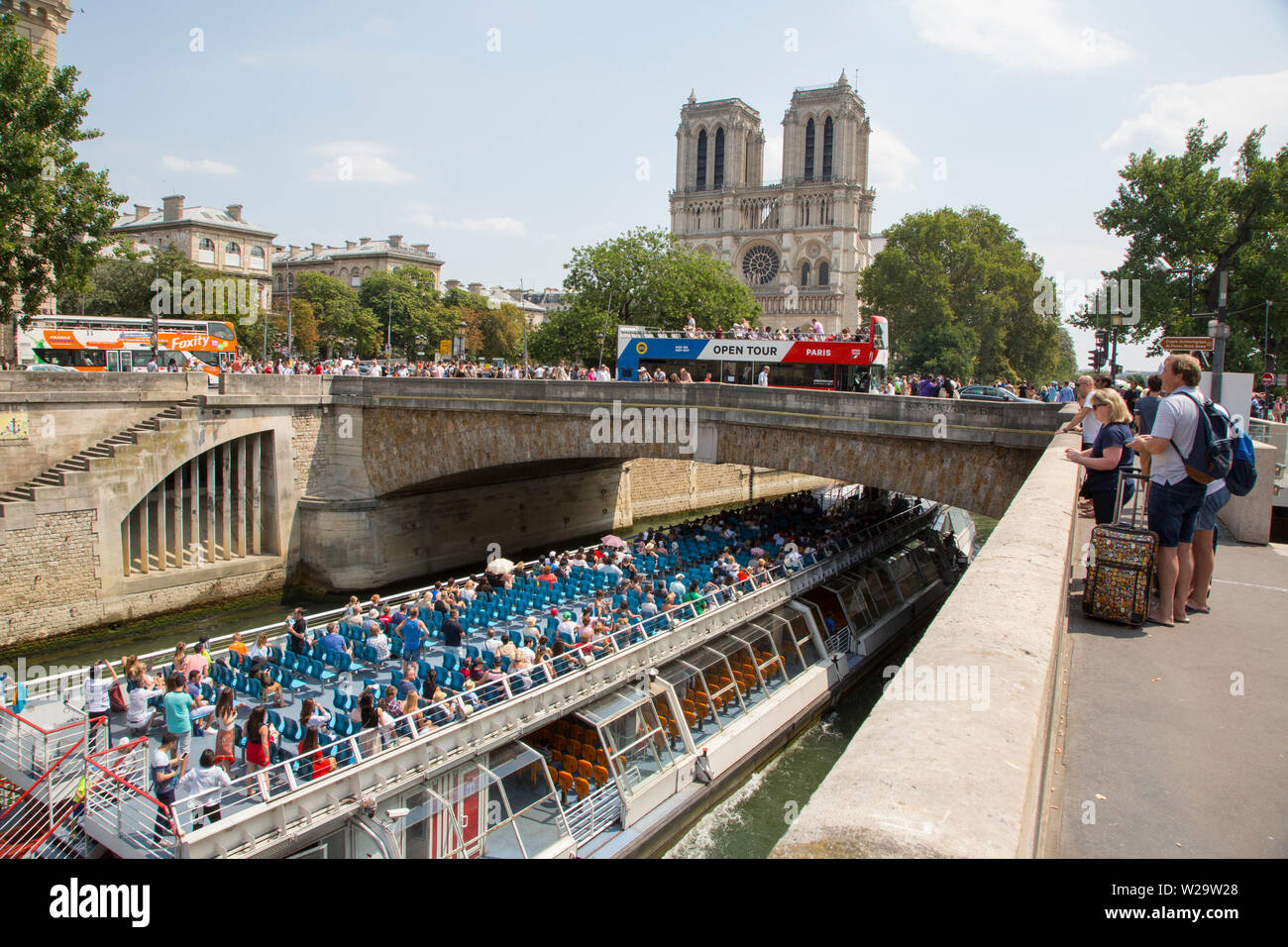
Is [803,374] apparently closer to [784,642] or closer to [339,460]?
[784,642]

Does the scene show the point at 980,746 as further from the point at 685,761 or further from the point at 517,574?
the point at 517,574

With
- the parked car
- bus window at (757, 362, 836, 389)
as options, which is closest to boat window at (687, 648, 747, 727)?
bus window at (757, 362, 836, 389)

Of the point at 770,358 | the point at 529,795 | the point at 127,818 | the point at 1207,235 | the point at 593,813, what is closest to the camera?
the point at 127,818

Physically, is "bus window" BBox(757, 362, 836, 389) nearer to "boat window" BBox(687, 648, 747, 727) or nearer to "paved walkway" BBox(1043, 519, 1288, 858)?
"boat window" BBox(687, 648, 747, 727)

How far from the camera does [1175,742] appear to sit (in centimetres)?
446

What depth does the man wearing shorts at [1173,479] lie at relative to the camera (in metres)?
6.20

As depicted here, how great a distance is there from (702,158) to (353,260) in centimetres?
4372

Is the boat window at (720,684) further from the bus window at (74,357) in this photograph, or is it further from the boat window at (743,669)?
the bus window at (74,357)

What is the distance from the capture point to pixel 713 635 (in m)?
18.1

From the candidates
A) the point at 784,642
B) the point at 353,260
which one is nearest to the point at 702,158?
the point at 353,260

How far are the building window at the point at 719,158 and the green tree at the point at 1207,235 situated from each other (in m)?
76.3

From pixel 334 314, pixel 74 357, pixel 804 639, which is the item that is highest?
pixel 334 314

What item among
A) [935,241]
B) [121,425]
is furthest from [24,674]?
[935,241]

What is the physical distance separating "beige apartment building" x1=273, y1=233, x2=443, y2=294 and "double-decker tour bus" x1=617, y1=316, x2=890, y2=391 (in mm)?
77088
